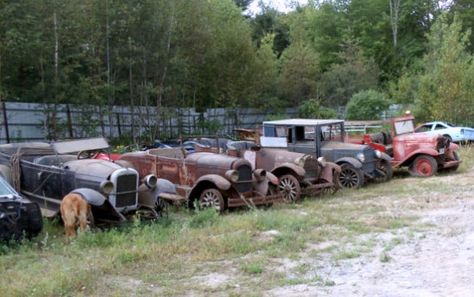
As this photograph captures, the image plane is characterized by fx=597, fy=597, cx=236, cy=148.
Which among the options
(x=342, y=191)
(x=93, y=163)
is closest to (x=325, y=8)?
(x=342, y=191)

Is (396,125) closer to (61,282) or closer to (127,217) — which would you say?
(127,217)

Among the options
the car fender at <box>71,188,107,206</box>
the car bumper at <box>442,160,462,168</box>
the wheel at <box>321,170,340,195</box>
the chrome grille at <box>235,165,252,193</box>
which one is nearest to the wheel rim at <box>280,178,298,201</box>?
the wheel at <box>321,170,340,195</box>

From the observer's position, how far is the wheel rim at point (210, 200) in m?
11.7

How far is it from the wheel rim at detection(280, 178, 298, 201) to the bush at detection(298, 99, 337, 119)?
815 inches

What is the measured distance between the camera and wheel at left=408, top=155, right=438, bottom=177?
1708 cm

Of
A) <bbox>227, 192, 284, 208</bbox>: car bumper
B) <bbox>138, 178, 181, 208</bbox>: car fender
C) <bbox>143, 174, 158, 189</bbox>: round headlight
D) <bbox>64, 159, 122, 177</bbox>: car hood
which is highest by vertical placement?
<bbox>64, 159, 122, 177</bbox>: car hood

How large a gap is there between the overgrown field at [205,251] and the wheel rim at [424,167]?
5102 mm

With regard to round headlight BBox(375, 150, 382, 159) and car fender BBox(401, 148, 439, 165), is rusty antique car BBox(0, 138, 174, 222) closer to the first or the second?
round headlight BBox(375, 150, 382, 159)

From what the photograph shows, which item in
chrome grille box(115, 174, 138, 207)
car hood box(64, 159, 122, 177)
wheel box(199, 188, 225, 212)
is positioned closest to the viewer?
chrome grille box(115, 174, 138, 207)

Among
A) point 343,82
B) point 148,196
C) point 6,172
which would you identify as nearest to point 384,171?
point 148,196

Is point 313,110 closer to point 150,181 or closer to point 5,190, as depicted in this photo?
point 150,181

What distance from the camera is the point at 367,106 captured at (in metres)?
31.3

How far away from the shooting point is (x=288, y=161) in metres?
13.7

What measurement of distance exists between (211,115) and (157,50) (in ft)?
21.9
